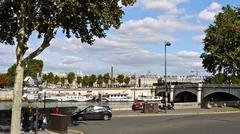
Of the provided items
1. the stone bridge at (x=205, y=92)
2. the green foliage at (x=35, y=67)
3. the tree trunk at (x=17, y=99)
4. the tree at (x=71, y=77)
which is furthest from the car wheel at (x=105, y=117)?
the tree at (x=71, y=77)

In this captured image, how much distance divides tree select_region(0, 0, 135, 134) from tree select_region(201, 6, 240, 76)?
1980 inches

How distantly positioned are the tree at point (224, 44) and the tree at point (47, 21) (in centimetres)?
5029

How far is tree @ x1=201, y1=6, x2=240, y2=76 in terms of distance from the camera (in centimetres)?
7881

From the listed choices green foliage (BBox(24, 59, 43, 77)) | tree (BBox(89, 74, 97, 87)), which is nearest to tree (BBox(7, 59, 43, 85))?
green foliage (BBox(24, 59, 43, 77))

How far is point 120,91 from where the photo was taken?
159125 millimetres

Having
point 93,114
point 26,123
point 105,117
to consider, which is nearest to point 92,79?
point 93,114

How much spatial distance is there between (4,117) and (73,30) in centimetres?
1690

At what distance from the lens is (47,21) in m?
29.0

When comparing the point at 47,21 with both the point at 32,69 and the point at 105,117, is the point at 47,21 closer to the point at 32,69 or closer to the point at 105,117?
the point at 105,117

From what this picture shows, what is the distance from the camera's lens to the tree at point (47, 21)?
82.2ft

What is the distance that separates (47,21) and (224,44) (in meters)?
55.9

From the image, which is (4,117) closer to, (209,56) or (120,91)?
(209,56)

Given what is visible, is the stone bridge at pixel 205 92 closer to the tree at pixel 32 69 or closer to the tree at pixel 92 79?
the tree at pixel 32 69

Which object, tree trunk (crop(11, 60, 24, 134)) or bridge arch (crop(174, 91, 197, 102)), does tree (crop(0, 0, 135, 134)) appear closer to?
tree trunk (crop(11, 60, 24, 134))
